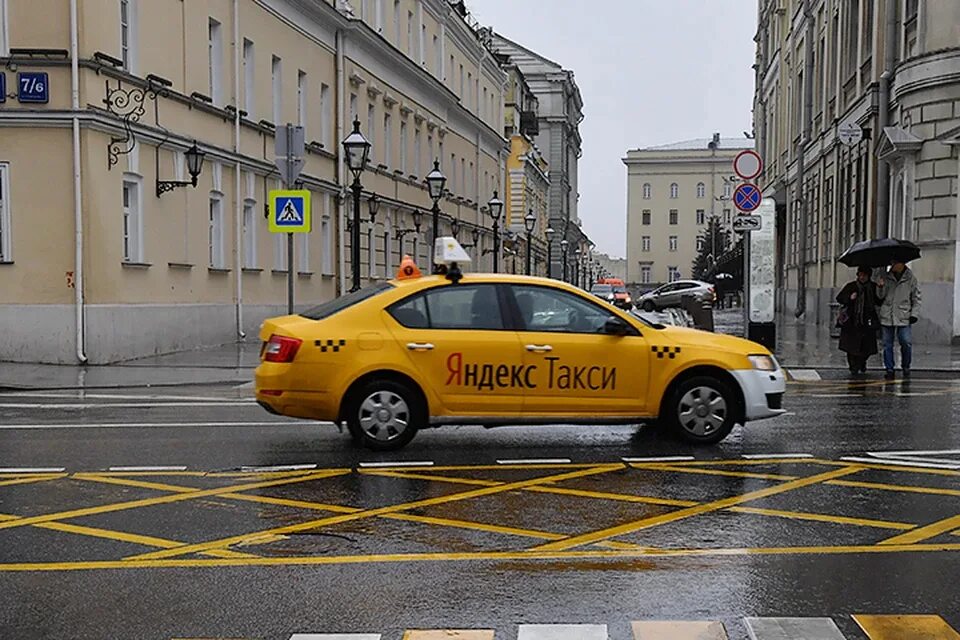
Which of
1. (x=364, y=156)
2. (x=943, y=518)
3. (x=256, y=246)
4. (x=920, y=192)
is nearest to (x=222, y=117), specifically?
(x=256, y=246)

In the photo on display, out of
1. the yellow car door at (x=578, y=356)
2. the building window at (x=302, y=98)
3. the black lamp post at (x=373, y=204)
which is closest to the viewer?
the yellow car door at (x=578, y=356)

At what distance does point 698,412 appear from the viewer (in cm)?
1023

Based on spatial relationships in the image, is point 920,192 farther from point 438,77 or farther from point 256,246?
point 438,77

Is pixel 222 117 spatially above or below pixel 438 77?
below

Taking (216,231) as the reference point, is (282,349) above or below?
below

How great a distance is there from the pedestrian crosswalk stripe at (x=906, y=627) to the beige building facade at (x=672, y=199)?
13824 cm

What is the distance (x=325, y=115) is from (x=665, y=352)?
25609 mm

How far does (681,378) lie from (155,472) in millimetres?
4729

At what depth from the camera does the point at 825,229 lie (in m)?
38.4

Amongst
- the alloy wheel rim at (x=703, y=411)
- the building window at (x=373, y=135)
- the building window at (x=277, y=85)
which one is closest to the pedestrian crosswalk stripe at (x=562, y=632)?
the alloy wheel rim at (x=703, y=411)

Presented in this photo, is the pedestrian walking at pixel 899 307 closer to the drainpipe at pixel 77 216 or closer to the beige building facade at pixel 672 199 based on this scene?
the drainpipe at pixel 77 216

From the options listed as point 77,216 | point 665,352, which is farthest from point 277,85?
point 665,352

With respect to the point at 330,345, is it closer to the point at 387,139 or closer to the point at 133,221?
the point at 133,221

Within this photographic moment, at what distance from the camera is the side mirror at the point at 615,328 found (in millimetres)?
10023
